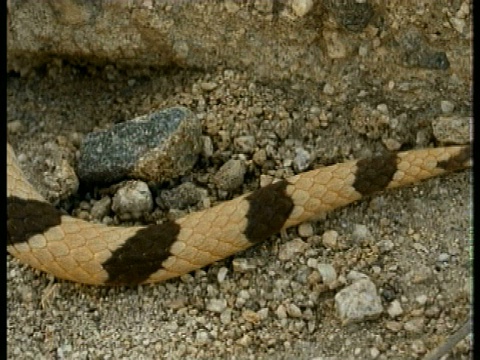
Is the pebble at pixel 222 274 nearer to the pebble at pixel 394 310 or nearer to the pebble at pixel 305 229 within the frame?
the pebble at pixel 305 229

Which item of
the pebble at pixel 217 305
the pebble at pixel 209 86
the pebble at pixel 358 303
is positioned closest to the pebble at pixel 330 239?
the pebble at pixel 358 303

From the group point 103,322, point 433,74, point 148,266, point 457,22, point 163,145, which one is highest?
point 457,22

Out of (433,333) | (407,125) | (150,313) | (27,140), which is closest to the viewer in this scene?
(433,333)

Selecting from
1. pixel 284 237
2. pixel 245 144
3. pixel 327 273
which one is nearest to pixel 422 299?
pixel 327 273

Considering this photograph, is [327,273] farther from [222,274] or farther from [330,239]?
[222,274]

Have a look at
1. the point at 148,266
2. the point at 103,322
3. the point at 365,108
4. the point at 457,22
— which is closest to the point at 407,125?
the point at 365,108

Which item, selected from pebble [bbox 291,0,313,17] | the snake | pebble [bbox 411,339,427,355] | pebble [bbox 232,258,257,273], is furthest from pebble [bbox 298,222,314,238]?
pebble [bbox 291,0,313,17]
